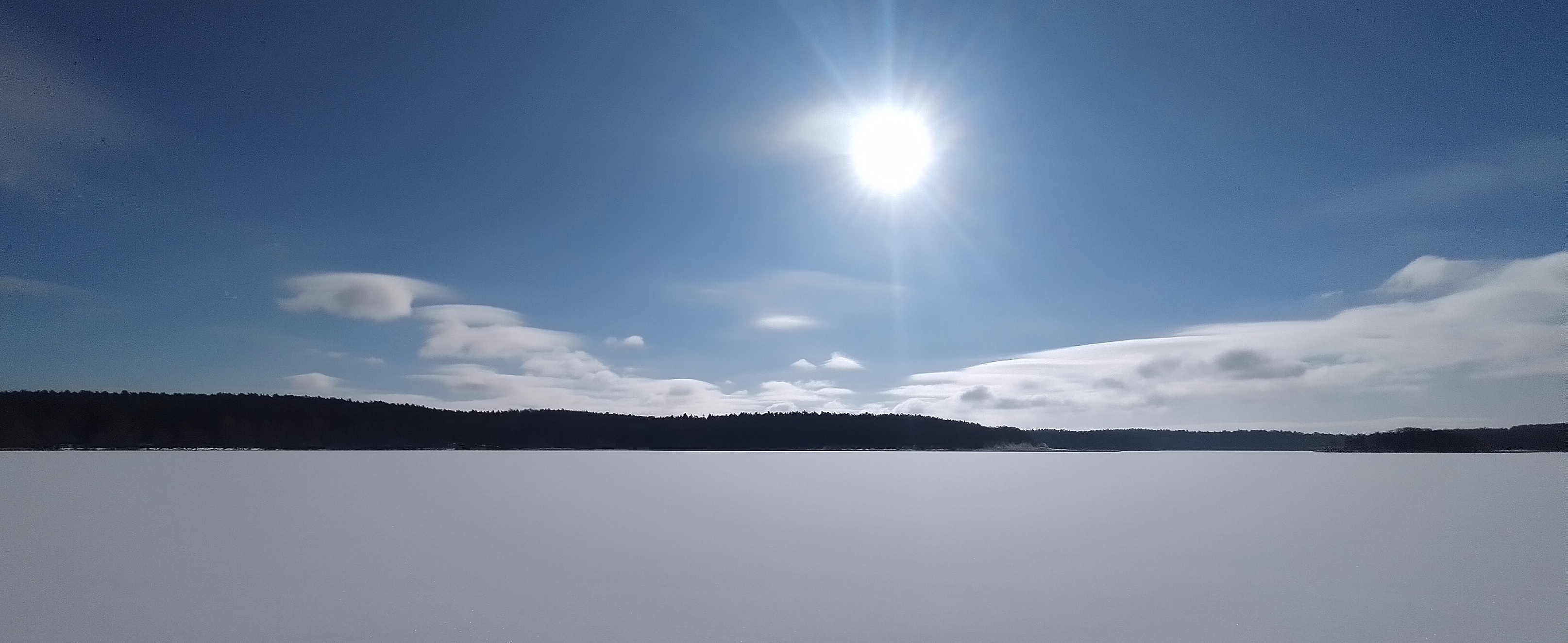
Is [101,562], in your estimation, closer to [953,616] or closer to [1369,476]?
[953,616]

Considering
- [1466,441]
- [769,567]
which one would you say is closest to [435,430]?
[769,567]

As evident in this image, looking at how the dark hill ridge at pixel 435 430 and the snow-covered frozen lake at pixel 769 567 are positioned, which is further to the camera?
the dark hill ridge at pixel 435 430

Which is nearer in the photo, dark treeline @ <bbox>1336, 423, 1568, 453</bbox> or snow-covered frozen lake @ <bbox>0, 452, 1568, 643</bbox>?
snow-covered frozen lake @ <bbox>0, 452, 1568, 643</bbox>

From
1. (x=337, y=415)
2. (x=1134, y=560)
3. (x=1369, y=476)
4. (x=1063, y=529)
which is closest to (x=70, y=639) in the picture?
(x=1134, y=560)

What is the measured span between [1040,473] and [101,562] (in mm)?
49118

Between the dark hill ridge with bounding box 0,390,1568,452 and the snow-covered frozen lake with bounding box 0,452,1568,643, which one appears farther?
the dark hill ridge with bounding box 0,390,1568,452

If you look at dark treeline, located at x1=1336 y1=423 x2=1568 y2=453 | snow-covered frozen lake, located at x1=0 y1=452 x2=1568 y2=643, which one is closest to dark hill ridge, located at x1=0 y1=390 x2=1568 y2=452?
dark treeline, located at x1=1336 y1=423 x2=1568 y2=453

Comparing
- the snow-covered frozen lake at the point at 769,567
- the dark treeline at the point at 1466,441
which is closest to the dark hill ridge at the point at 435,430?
the dark treeline at the point at 1466,441

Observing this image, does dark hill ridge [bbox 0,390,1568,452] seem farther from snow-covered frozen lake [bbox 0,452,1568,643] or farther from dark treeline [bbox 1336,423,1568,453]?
snow-covered frozen lake [bbox 0,452,1568,643]

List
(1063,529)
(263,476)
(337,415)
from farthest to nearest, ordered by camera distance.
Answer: (337,415) < (263,476) < (1063,529)

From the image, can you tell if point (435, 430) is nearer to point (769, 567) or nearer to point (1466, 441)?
point (769, 567)

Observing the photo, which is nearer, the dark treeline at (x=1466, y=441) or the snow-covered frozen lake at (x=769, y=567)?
the snow-covered frozen lake at (x=769, y=567)

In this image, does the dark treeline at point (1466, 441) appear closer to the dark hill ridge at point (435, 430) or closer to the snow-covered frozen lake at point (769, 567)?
the dark hill ridge at point (435, 430)

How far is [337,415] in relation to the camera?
111m
